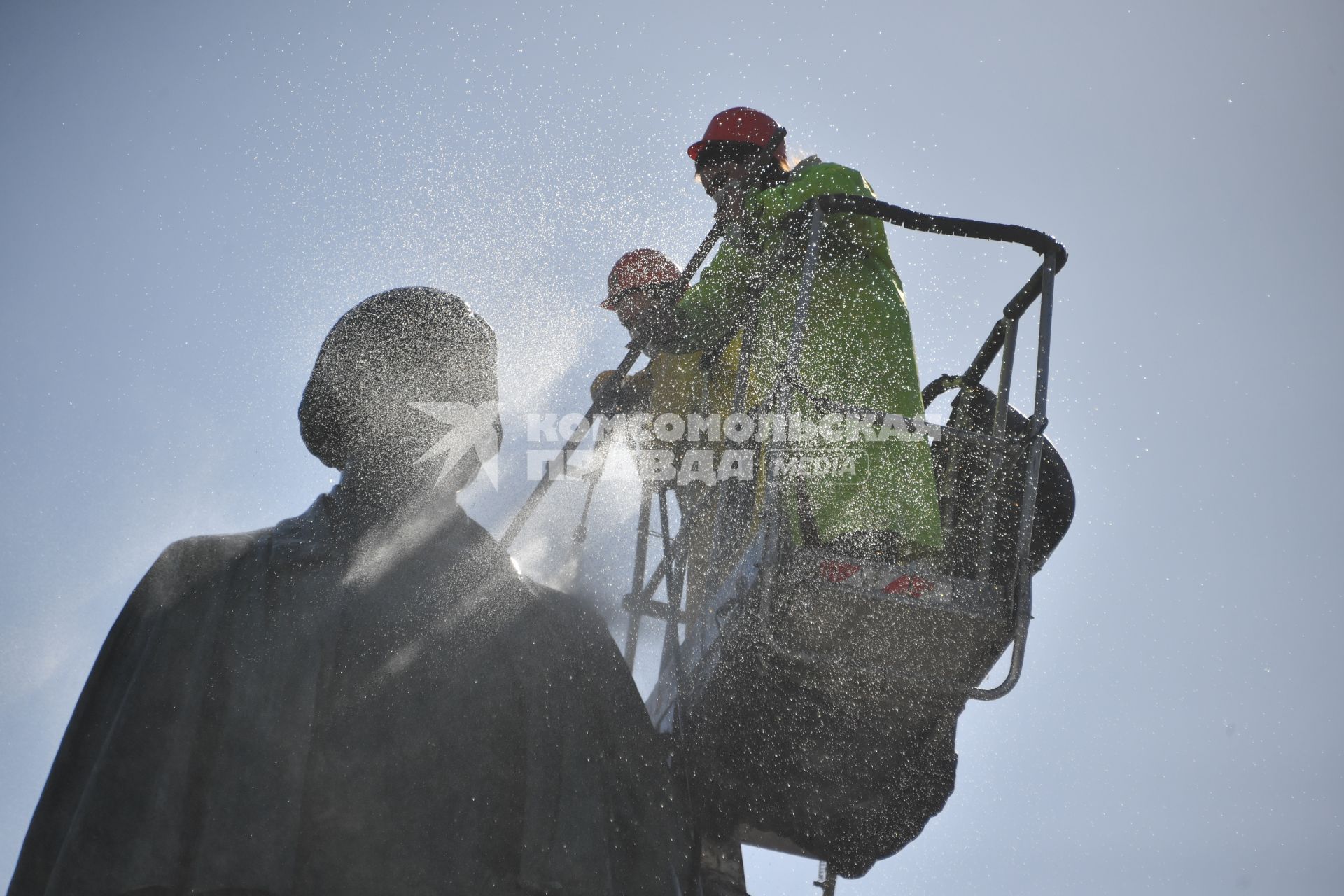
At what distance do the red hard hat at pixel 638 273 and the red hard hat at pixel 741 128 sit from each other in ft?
2.55

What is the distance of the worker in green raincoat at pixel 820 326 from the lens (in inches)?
144

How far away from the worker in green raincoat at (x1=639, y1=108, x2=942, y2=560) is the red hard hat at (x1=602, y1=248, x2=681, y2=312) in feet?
2.25

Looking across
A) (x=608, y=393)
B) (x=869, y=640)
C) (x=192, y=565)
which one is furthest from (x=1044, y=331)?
(x=192, y=565)

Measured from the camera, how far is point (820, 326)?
4.11 m

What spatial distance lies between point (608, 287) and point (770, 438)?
2.37 metres

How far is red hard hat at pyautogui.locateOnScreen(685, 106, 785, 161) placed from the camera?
16.3 ft

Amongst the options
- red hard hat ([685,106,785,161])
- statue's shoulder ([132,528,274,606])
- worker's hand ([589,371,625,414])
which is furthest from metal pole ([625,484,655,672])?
statue's shoulder ([132,528,274,606])

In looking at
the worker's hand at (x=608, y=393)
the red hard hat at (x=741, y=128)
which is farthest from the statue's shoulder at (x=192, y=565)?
the red hard hat at (x=741, y=128)

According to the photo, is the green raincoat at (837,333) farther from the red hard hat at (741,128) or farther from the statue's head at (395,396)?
the statue's head at (395,396)

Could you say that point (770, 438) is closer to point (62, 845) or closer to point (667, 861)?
point (667, 861)

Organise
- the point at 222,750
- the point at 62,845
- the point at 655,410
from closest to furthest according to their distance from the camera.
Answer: the point at 62,845 < the point at 222,750 < the point at 655,410

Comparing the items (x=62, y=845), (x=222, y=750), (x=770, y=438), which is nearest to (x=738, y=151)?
(x=770, y=438)

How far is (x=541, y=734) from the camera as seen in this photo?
2.63m

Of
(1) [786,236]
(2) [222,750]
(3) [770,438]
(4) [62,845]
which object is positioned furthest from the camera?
(1) [786,236]
